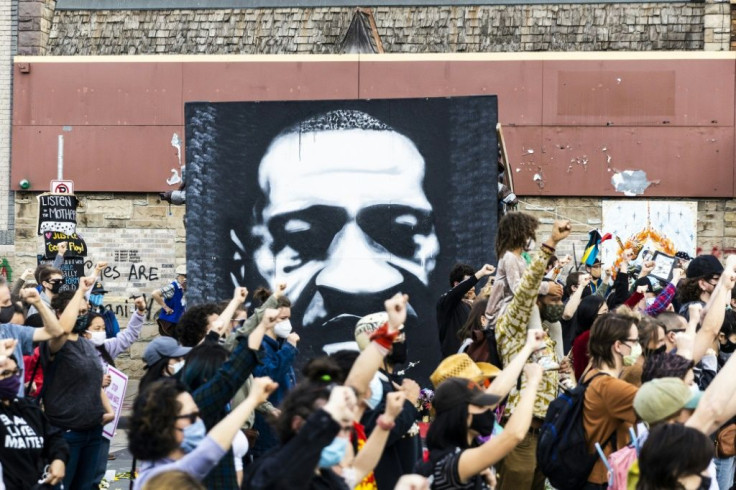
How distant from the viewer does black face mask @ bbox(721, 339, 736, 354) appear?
322 inches

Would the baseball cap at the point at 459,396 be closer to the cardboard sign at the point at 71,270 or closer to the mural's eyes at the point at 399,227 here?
the mural's eyes at the point at 399,227

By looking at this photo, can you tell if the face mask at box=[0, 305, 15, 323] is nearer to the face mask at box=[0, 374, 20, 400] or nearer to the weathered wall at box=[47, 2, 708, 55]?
the face mask at box=[0, 374, 20, 400]

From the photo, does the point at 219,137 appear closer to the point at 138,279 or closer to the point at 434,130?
the point at 434,130

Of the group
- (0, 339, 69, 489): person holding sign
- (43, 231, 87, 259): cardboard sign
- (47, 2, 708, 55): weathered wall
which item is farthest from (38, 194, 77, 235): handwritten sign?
(0, 339, 69, 489): person holding sign

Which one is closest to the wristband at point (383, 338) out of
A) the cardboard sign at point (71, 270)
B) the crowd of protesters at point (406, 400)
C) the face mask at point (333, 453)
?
the crowd of protesters at point (406, 400)

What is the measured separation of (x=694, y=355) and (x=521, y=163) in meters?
11.8

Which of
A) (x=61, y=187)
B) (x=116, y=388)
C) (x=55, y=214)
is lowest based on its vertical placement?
(x=116, y=388)

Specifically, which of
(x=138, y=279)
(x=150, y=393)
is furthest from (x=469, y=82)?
(x=150, y=393)

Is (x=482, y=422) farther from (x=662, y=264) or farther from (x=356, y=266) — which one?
(x=662, y=264)

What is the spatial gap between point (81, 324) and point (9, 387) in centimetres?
219

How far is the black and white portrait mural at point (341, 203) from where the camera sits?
11914mm

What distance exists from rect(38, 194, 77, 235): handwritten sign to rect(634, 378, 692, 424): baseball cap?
33.7 ft

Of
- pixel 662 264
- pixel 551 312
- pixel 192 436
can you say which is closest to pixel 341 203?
pixel 551 312

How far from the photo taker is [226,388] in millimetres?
5777
